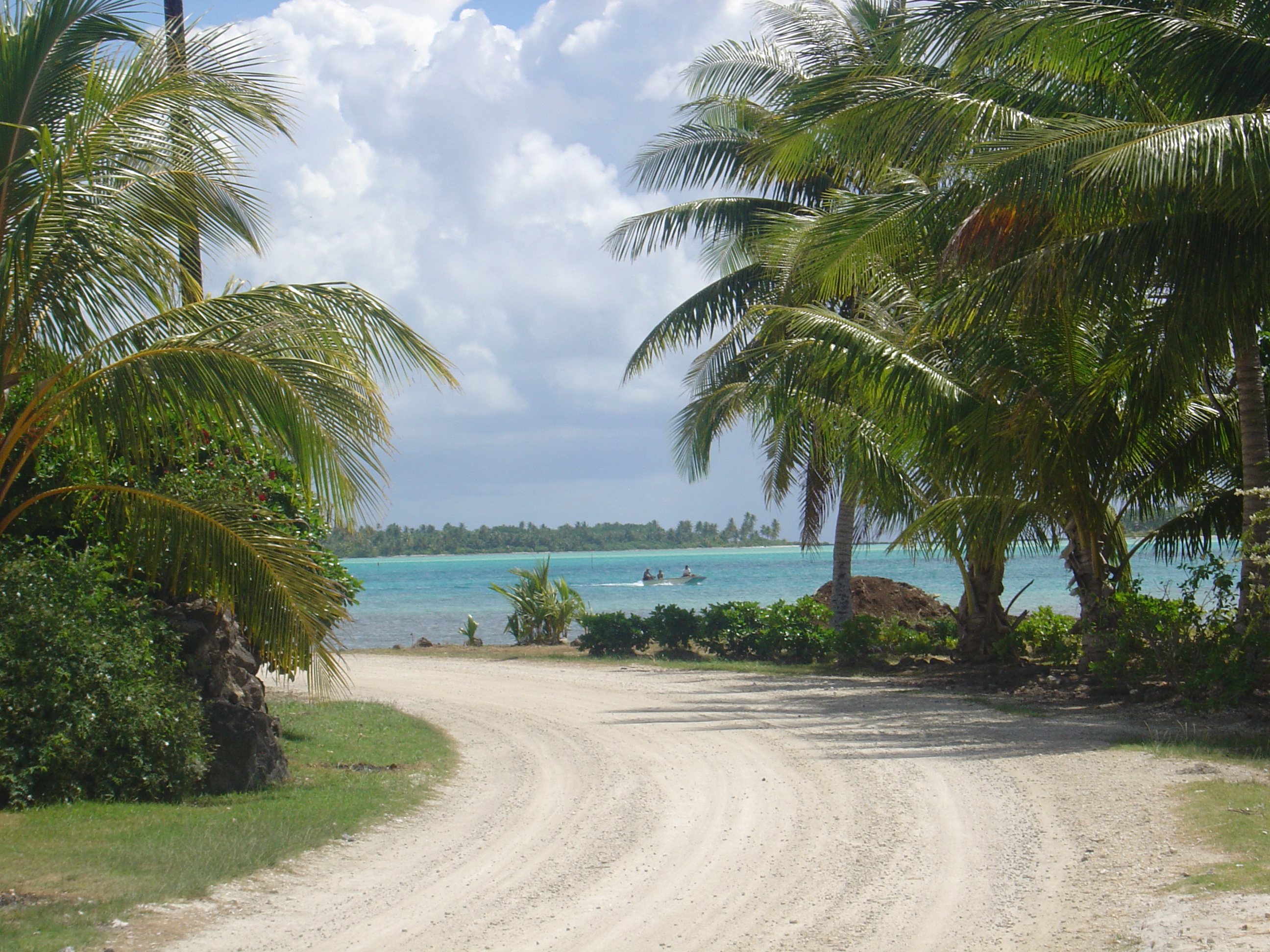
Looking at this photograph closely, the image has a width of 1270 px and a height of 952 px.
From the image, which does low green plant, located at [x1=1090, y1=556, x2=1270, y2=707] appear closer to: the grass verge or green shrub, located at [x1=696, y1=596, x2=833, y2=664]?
the grass verge

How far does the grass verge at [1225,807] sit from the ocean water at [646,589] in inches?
117

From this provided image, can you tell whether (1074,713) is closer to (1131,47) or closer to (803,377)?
(803,377)

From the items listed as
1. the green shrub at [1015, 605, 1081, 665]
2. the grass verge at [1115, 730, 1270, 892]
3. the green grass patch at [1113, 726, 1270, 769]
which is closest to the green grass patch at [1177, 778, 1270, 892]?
the grass verge at [1115, 730, 1270, 892]

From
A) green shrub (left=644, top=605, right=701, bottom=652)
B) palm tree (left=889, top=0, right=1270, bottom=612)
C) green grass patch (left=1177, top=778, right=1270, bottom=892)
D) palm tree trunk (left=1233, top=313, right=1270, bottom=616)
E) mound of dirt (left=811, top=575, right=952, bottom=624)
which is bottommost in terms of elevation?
green grass patch (left=1177, top=778, right=1270, bottom=892)

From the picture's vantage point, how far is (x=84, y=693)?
7.01 meters

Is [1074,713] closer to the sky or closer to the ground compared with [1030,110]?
closer to the ground

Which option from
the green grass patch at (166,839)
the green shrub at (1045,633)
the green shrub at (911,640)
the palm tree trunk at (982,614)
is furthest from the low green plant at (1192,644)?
the green grass patch at (166,839)

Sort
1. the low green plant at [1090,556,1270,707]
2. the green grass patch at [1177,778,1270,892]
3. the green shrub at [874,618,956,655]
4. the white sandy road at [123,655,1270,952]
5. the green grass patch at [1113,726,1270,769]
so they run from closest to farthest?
the white sandy road at [123,655,1270,952] → the green grass patch at [1177,778,1270,892] → the green grass patch at [1113,726,1270,769] → the low green plant at [1090,556,1270,707] → the green shrub at [874,618,956,655]

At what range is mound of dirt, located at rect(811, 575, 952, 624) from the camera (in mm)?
21266

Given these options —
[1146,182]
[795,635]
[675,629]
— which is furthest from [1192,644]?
[675,629]

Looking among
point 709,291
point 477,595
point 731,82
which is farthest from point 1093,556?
point 477,595

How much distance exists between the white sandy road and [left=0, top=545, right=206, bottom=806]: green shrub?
1.78 m

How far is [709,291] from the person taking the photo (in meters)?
20.1

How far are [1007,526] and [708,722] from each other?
468 cm
